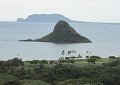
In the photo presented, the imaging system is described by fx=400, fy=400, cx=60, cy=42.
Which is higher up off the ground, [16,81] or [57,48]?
[57,48]

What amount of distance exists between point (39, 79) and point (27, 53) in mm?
95254

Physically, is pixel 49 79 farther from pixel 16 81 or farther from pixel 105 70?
pixel 105 70

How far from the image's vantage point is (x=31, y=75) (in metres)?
82.6

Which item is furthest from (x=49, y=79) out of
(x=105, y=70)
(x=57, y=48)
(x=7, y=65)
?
(x=57, y=48)

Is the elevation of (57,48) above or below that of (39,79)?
above

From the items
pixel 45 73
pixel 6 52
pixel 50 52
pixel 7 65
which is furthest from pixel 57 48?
pixel 45 73

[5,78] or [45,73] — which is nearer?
[5,78]

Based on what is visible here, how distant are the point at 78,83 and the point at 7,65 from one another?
29930 mm

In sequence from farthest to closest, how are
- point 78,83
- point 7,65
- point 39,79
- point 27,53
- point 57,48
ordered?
point 57,48, point 27,53, point 7,65, point 39,79, point 78,83

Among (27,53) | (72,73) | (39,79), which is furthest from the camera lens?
(27,53)

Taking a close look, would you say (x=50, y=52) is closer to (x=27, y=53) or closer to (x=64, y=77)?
(x=27, y=53)

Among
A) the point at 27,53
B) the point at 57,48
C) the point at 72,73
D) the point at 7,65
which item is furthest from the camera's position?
the point at 57,48

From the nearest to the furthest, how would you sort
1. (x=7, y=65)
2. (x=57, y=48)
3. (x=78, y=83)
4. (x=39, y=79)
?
(x=78, y=83)
(x=39, y=79)
(x=7, y=65)
(x=57, y=48)

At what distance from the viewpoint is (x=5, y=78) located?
75188 mm
